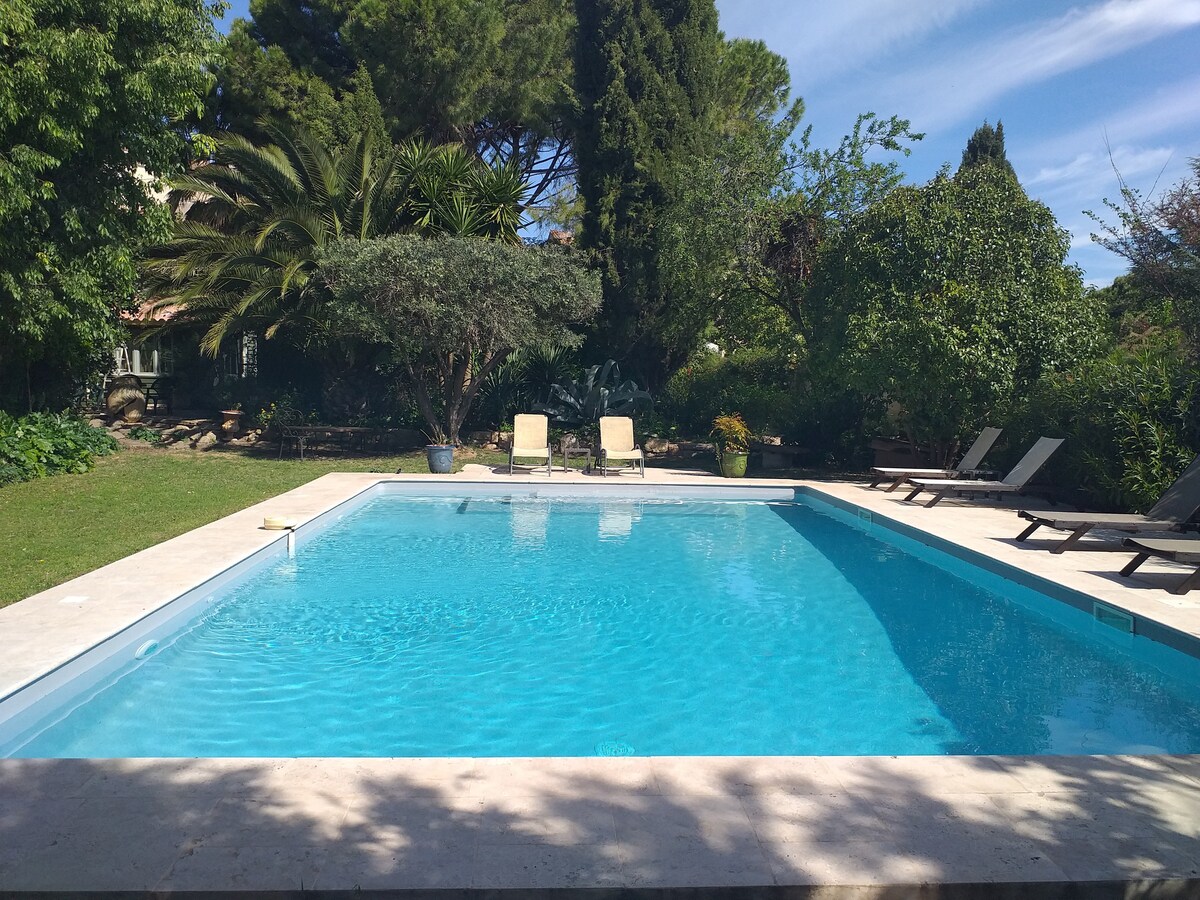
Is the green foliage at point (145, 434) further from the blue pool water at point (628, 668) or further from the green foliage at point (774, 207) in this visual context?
the green foliage at point (774, 207)

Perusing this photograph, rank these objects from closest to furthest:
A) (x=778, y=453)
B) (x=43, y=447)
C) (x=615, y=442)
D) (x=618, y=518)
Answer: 1. (x=618, y=518)
2. (x=43, y=447)
3. (x=615, y=442)
4. (x=778, y=453)

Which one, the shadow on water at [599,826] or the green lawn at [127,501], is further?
the green lawn at [127,501]

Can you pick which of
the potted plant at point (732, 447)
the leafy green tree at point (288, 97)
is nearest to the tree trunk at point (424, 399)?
the potted plant at point (732, 447)

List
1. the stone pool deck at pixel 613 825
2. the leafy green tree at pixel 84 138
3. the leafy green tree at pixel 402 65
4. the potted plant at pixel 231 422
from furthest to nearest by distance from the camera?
the leafy green tree at pixel 402 65, the potted plant at pixel 231 422, the leafy green tree at pixel 84 138, the stone pool deck at pixel 613 825

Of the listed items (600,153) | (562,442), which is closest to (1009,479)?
(562,442)

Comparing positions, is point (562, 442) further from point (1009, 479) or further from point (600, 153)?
point (1009, 479)

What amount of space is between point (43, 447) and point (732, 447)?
11.6 m

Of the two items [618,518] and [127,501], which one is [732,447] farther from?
[127,501]

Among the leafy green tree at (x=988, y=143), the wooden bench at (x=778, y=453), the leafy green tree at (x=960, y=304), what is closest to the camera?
the leafy green tree at (x=960, y=304)

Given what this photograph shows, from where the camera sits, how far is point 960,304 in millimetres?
12977

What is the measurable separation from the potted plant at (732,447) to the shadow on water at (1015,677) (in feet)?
21.8

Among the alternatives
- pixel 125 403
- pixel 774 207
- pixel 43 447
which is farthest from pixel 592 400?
pixel 125 403

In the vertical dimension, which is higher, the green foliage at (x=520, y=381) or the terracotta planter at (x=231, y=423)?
the green foliage at (x=520, y=381)

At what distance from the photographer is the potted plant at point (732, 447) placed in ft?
50.7
